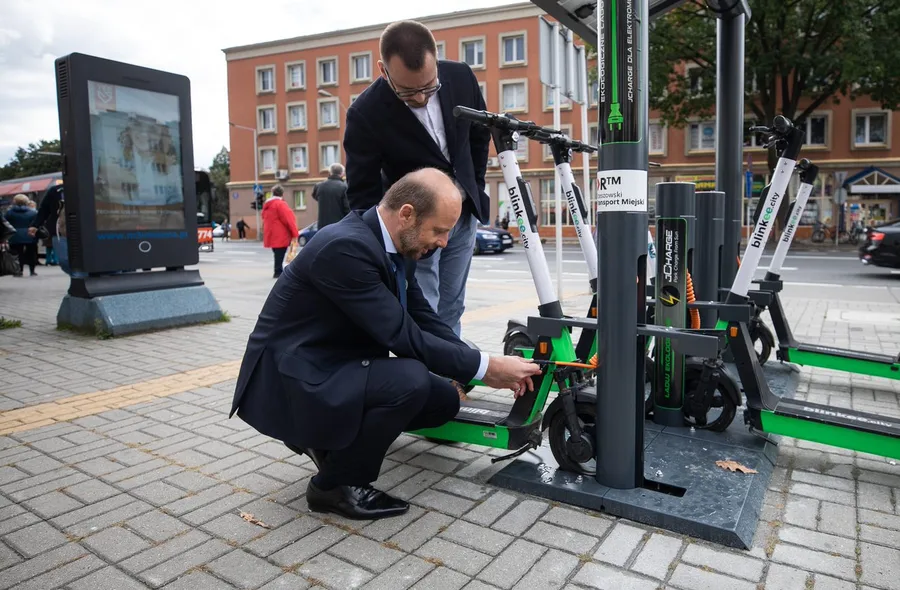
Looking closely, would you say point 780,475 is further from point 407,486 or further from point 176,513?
point 176,513

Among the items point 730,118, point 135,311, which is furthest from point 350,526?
point 135,311

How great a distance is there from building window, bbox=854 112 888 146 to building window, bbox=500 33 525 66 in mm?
18601

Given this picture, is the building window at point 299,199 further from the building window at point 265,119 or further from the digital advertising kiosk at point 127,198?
the digital advertising kiosk at point 127,198

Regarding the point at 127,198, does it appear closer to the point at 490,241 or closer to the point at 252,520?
the point at 252,520

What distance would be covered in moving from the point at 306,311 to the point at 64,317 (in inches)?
237

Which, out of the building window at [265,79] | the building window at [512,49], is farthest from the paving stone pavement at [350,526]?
the building window at [265,79]

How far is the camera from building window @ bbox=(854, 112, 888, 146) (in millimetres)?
33031

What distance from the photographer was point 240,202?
52594 mm

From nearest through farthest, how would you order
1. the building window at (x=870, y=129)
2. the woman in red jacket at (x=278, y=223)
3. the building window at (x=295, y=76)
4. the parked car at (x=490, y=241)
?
the woman in red jacket at (x=278, y=223), the parked car at (x=490, y=241), the building window at (x=870, y=129), the building window at (x=295, y=76)

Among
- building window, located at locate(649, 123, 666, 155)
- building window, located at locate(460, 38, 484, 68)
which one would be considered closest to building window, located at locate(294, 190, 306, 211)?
building window, located at locate(460, 38, 484, 68)

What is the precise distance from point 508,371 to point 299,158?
49.2 meters

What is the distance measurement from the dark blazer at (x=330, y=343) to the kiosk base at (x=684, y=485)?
702 mm

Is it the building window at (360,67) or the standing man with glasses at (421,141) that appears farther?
the building window at (360,67)

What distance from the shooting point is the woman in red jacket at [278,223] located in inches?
514
